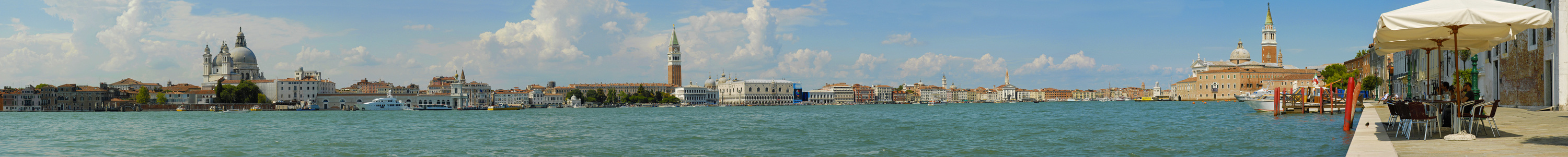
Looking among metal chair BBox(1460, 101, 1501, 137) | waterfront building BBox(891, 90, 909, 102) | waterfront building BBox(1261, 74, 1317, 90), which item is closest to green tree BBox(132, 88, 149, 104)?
waterfront building BBox(1261, 74, 1317, 90)

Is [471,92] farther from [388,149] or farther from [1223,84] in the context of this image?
[388,149]

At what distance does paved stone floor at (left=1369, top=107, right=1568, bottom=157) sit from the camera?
5.95 metres

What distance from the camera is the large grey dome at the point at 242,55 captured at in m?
103

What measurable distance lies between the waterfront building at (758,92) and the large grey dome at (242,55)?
5830cm

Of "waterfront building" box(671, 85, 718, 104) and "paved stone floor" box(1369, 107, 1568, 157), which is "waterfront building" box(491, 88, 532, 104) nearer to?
"waterfront building" box(671, 85, 718, 104)

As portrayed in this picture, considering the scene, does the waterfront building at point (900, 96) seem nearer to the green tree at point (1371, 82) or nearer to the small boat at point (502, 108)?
the small boat at point (502, 108)

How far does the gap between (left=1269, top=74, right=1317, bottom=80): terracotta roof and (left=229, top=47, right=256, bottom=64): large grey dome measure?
9627cm

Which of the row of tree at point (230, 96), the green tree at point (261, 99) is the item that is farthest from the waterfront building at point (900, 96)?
the row of tree at point (230, 96)

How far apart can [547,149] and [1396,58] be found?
122 feet

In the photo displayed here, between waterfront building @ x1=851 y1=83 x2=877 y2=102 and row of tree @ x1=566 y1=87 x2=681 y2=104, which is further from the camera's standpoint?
waterfront building @ x1=851 y1=83 x2=877 y2=102

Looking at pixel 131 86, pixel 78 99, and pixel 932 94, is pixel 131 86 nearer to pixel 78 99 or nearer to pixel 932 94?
pixel 78 99

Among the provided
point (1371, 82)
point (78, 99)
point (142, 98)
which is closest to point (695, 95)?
point (142, 98)

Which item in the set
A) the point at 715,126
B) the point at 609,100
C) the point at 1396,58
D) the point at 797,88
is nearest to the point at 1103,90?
the point at 797,88

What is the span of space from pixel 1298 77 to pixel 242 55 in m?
98.2
